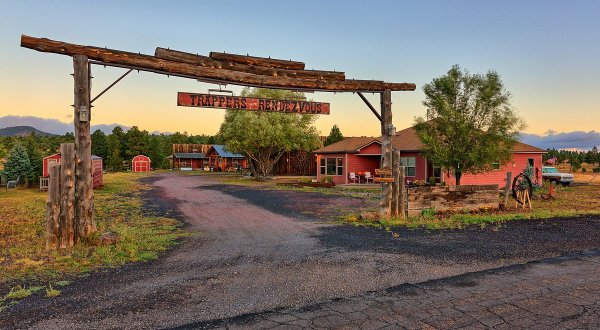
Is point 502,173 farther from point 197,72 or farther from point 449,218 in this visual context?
point 197,72

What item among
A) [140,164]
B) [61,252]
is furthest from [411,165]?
[140,164]

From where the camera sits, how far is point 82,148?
A: 9734 mm

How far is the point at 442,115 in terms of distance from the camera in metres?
22.3

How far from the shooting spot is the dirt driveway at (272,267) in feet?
17.4

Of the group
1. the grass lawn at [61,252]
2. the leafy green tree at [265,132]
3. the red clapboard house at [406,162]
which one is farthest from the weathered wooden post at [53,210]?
the leafy green tree at [265,132]

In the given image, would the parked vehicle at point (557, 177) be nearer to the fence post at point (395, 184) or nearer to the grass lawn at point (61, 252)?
the fence post at point (395, 184)

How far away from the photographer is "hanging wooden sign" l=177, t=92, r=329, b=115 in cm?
1129

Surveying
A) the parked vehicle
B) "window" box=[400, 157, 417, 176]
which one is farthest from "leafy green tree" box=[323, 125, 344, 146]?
the parked vehicle

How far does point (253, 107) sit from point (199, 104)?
170 centimetres

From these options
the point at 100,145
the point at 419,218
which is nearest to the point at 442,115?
the point at 419,218

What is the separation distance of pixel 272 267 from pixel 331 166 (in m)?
30.1

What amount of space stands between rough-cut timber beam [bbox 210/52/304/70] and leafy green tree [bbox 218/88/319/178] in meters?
25.2

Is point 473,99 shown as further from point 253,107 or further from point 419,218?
point 253,107

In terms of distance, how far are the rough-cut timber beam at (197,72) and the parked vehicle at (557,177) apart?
26652 mm
